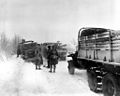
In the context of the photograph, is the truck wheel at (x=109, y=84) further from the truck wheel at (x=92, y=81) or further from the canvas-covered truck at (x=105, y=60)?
the truck wheel at (x=92, y=81)

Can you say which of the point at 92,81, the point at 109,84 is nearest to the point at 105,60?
the point at 109,84

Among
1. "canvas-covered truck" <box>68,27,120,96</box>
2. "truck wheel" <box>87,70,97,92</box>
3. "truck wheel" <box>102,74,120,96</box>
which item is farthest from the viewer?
"truck wheel" <box>87,70,97,92</box>

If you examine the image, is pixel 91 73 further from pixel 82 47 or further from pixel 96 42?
pixel 82 47

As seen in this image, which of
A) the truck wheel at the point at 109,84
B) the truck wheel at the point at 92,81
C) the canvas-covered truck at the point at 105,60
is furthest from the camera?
the truck wheel at the point at 92,81

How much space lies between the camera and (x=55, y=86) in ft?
41.0

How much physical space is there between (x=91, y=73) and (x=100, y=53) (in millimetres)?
1379

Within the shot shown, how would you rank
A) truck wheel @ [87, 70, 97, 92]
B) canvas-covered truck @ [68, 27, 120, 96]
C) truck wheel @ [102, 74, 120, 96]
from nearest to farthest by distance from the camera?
canvas-covered truck @ [68, 27, 120, 96] → truck wheel @ [102, 74, 120, 96] → truck wheel @ [87, 70, 97, 92]

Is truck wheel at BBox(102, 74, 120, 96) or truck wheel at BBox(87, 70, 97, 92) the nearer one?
truck wheel at BBox(102, 74, 120, 96)

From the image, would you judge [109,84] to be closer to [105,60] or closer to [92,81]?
[105,60]

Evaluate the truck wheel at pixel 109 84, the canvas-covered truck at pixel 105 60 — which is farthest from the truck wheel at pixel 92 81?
the truck wheel at pixel 109 84

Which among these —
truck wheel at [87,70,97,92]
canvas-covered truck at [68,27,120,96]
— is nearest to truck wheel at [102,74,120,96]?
canvas-covered truck at [68,27,120,96]

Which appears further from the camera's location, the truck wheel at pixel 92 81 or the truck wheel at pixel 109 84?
the truck wheel at pixel 92 81

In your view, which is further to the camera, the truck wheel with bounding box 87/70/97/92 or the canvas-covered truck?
the truck wheel with bounding box 87/70/97/92

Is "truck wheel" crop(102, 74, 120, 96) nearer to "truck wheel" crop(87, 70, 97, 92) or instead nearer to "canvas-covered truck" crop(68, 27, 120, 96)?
"canvas-covered truck" crop(68, 27, 120, 96)
